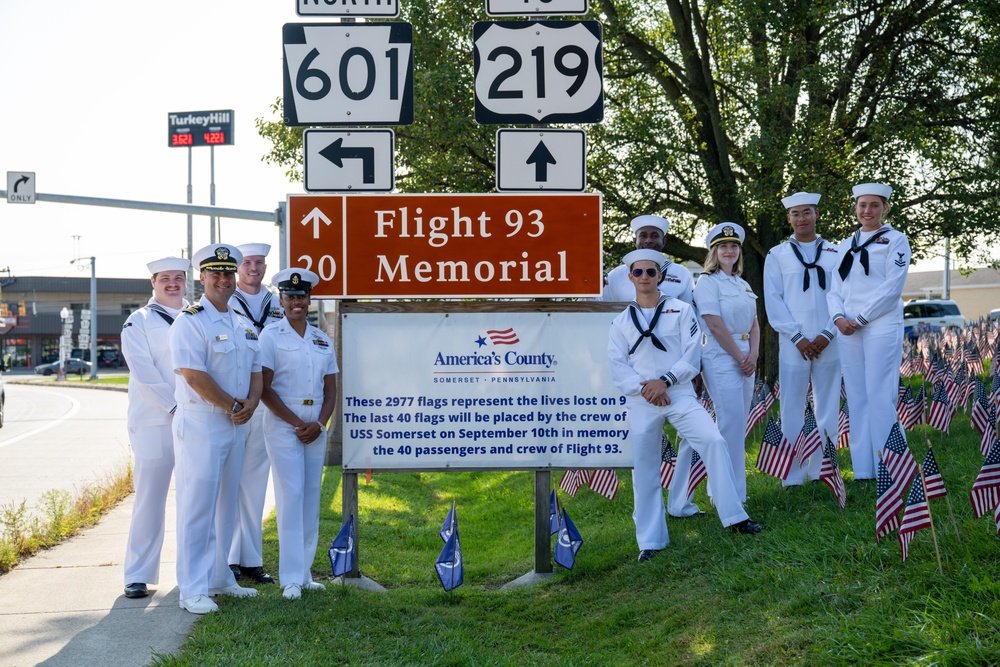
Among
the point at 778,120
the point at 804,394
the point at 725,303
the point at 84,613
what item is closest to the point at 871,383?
the point at 804,394

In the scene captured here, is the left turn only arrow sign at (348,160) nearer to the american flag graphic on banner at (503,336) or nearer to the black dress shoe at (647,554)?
the american flag graphic on banner at (503,336)

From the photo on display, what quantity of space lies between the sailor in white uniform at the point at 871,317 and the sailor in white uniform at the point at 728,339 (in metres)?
0.66

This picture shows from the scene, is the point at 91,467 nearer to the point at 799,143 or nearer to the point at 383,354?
the point at 383,354

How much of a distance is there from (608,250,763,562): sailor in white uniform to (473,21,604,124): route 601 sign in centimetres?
141

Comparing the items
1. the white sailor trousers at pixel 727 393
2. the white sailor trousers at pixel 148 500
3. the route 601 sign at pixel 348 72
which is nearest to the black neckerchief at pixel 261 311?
the white sailor trousers at pixel 148 500

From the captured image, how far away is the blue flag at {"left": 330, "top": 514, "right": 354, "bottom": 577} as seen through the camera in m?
7.25

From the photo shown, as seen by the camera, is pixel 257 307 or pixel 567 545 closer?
pixel 257 307

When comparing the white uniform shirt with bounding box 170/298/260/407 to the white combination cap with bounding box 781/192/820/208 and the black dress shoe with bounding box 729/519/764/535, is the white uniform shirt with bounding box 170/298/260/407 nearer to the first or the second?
the black dress shoe with bounding box 729/519/764/535

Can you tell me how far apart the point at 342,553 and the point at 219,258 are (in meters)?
2.23

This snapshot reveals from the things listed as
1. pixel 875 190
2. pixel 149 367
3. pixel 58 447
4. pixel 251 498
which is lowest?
pixel 58 447

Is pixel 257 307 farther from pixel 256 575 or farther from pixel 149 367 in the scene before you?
pixel 256 575

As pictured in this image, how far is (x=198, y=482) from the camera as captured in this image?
6.27 meters

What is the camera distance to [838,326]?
7.50 meters

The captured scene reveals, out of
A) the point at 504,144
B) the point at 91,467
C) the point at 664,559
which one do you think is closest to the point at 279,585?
the point at 664,559
